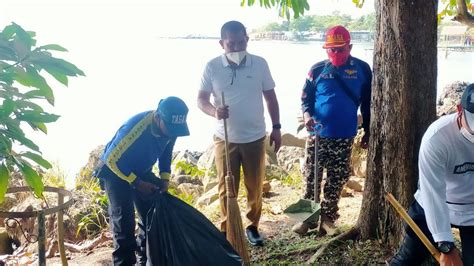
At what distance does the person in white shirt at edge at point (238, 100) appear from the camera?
3736mm

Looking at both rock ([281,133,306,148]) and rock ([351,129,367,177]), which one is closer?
rock ([351,129,367,177])

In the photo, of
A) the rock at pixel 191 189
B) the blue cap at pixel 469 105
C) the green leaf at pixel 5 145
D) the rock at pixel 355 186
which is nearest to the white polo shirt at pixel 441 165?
the blue cap at pixel 469 105

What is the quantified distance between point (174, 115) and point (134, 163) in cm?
44

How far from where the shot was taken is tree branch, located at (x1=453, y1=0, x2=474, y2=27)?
13.3ft

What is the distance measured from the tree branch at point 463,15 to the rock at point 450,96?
9.56 ft

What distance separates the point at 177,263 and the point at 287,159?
14.0 feet

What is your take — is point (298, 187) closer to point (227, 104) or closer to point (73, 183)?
point (227, 104)

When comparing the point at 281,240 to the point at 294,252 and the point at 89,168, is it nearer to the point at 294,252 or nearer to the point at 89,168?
the point at 294,252

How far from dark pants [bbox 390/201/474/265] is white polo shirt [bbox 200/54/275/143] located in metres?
1.49

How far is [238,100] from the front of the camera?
12.3 ft

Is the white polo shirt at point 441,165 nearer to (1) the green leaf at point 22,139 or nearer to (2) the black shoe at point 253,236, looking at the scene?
(1) the green leaf at point 22,139

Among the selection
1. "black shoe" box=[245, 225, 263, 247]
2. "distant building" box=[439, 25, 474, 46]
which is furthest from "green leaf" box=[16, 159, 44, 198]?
"distant building" box=[439, 25, 474, 46]

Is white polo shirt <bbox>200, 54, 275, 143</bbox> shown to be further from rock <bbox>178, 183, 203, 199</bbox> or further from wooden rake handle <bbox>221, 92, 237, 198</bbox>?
rock <bbox>178, 183, 203, 199</bbox>

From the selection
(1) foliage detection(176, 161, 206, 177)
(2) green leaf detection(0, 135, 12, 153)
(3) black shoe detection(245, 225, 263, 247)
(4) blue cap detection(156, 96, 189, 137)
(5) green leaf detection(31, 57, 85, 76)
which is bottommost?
(1) foliage detection(176, 161, 206, 177)
